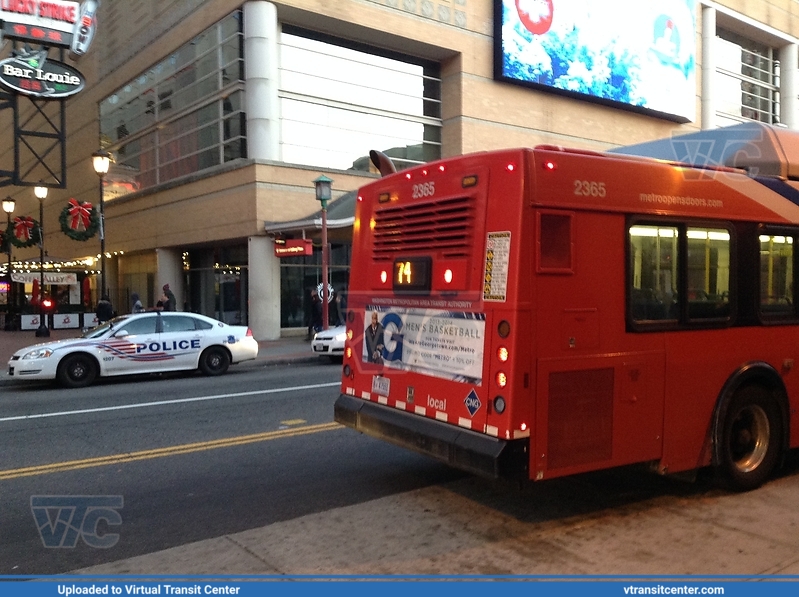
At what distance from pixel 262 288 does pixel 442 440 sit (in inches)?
731

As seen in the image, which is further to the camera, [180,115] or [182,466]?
[180,115]

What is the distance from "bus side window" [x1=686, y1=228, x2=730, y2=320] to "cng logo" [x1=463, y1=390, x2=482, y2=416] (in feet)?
6.46

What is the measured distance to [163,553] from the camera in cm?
481

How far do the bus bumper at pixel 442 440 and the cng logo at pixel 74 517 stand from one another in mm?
2139

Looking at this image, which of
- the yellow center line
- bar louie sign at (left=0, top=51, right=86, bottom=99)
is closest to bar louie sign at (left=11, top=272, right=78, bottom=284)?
bar louie sign at (left=0, top=51, right=86, bottom=99)

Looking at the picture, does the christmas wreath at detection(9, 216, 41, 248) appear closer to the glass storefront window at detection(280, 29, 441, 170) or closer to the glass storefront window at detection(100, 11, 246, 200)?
the glass storefront window at detection(100, 11, 246, 200)

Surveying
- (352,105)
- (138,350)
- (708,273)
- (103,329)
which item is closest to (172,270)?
(352,105)

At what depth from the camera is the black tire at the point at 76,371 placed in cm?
1335

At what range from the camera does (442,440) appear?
5.36 m

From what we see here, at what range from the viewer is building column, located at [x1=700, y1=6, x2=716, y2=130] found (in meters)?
33.5

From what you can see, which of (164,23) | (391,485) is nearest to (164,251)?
(164,23)

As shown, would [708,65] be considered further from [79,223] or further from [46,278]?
[46,278]

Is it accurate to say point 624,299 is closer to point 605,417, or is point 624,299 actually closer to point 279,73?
point 605,417

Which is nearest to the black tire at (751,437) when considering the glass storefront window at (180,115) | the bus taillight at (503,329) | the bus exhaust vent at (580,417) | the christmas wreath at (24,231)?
the bus exhaust vent at (580,417)
